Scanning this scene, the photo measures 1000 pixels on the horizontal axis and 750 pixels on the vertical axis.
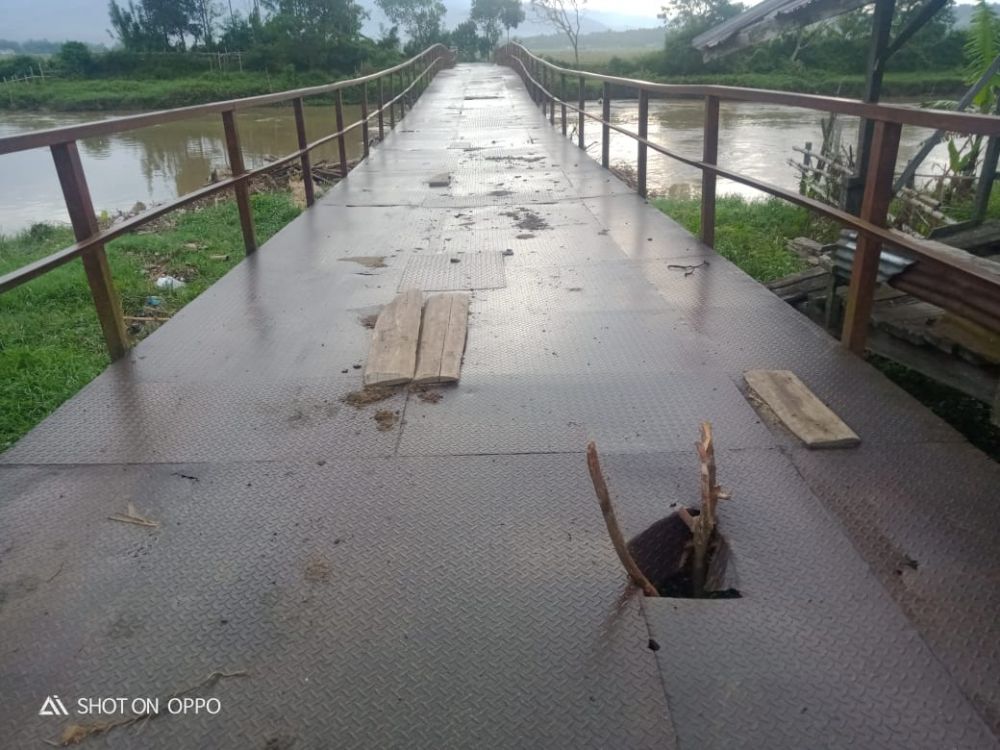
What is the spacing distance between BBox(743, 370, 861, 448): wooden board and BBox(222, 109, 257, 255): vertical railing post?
133 inches

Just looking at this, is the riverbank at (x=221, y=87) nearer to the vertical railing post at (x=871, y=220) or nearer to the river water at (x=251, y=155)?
the river water at (x=251, y=155)

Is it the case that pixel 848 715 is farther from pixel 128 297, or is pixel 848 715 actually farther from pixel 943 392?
pixel 128 297

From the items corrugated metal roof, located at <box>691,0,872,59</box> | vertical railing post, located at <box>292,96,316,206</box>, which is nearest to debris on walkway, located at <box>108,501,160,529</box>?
vertical railing post, located at <box>292,96,316,206</box>

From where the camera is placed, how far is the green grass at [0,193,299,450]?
431 cm

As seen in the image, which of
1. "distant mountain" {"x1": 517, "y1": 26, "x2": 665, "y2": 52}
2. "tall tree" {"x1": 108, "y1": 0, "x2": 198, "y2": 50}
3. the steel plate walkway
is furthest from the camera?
"distant mountain" {"x1": 517, "y1": 26, "x2": 665, "y2": 52}

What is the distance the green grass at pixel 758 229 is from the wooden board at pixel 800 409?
4.22 meters

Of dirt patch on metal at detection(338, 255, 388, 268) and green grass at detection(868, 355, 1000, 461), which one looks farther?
dirt patch on metal at detection(338, 255, 388, 268)

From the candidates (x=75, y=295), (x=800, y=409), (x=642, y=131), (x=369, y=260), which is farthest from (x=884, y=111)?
(x=75, y=295)

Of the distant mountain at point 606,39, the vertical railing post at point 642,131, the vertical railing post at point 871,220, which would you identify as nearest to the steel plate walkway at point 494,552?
the vertical railing post at point 871,220

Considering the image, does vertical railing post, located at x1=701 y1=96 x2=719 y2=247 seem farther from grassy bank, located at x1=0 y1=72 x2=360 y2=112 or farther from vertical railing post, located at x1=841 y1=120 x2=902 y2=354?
grassy bank, located at x1=0 y1=72 x2=360 y2=112

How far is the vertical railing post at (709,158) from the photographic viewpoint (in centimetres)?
428

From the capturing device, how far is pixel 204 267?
7.50 meters

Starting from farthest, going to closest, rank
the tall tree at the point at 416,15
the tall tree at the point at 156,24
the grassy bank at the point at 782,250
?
the tall tree at the point at 416,15 < the tall tree at the point at 156,24 < the grassy bank at the point at 782,250

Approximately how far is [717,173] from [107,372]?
334 centimetres
